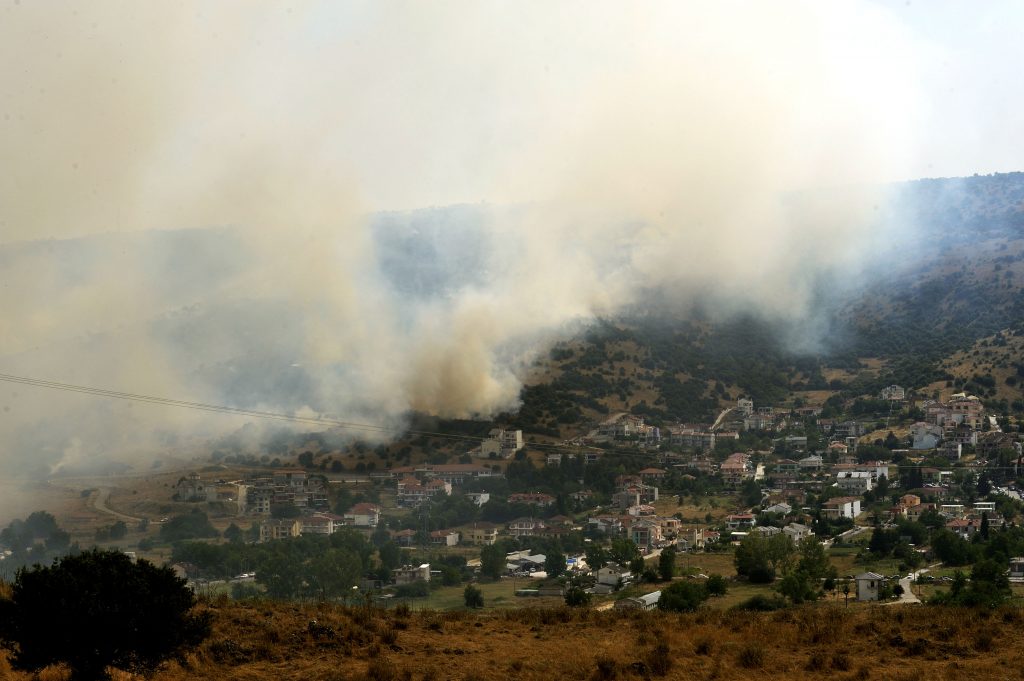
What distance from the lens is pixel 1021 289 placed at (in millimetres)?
103875

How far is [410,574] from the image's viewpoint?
41469 mm

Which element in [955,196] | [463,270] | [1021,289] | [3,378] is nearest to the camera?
[3,378]

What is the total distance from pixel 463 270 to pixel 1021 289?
200ft

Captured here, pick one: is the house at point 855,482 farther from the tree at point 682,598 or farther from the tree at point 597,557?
the tree at point 682,598

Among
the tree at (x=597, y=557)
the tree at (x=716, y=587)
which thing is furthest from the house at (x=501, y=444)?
the tree at (x=716, y=587)

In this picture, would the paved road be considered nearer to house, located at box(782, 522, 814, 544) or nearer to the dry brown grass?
house, located at box(782, 522, 814, 544)

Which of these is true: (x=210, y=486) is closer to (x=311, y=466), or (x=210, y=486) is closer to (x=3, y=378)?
(x=311, y=466)

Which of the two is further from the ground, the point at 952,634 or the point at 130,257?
the point at 130,257

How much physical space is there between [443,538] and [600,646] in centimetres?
3034

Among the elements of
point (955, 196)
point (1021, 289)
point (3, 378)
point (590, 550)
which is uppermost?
point (955, 196)

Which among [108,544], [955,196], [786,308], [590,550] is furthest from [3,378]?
[955,196]

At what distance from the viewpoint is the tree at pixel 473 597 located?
34969mm

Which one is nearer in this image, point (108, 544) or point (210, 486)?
point (108, 544)

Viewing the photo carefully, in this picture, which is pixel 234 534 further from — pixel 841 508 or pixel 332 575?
pixel 841 508
